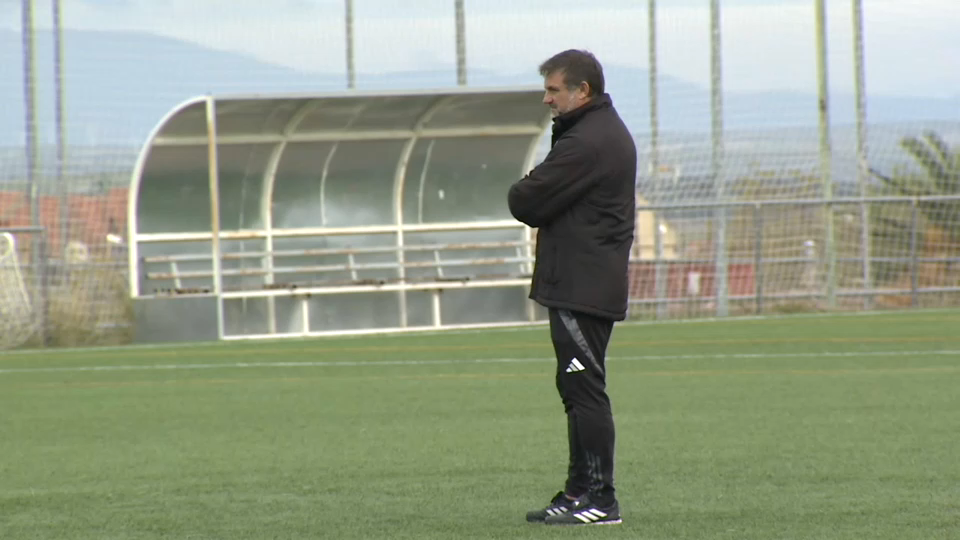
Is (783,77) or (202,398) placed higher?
(783,77)

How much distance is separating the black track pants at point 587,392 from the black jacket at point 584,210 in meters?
0.08

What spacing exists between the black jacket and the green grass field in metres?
0.81

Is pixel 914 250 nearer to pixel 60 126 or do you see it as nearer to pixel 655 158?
pixel 655 158

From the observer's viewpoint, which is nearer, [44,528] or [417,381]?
[44,528]

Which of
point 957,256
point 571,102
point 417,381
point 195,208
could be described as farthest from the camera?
point 957,256

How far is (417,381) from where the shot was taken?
40.3ft

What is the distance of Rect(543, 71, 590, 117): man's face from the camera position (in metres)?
5.60

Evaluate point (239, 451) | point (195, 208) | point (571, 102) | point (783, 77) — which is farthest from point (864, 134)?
point (571, 102)

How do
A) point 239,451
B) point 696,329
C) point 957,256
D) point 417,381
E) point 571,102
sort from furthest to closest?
point 957,256, point 696,329, point 417,381, point 239,451, point 571,102

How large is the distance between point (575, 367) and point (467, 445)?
258 centimetres

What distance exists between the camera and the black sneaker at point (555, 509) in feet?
18.7

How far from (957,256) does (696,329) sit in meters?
6.59

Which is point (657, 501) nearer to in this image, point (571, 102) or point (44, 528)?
point (571, 102)

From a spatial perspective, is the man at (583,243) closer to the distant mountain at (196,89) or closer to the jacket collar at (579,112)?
the jacket collar at (579,112)
